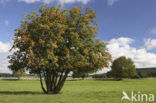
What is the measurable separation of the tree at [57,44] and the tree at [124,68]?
2993 inches

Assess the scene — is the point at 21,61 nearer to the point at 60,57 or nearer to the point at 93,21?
the point at 60,57

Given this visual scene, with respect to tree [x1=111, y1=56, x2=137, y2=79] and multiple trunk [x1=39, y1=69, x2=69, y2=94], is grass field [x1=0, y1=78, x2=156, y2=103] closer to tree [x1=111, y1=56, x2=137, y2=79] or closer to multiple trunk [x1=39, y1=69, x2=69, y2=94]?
multiple trunk [x1=39, y1=69, x2=69, y2=94]

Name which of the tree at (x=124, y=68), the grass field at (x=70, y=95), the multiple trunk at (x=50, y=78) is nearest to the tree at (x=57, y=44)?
the multiple trunk at (x=50, y=78)

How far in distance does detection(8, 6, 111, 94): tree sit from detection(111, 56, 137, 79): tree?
7601 centimetres

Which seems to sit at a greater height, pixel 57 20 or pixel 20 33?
pixel 57 20

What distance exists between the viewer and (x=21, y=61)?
20.8 meters

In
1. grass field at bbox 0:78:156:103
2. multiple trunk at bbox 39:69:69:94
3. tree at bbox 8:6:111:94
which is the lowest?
grass field at bbox 0:78:156:103

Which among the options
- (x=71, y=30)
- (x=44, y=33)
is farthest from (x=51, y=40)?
(x=71, y=30)

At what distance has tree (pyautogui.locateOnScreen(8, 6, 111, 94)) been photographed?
63.8 ft

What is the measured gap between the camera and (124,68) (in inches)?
3772

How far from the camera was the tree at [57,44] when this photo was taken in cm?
1944

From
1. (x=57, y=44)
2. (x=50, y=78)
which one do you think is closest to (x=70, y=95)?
(x=50, y=78)

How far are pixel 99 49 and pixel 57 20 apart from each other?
6.14 meters

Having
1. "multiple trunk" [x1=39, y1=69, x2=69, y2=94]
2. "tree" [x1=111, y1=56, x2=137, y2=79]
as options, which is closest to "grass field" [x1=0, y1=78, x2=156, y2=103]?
"multiple trunk" [x1=39, y1=69, x2=69, y2=94]
